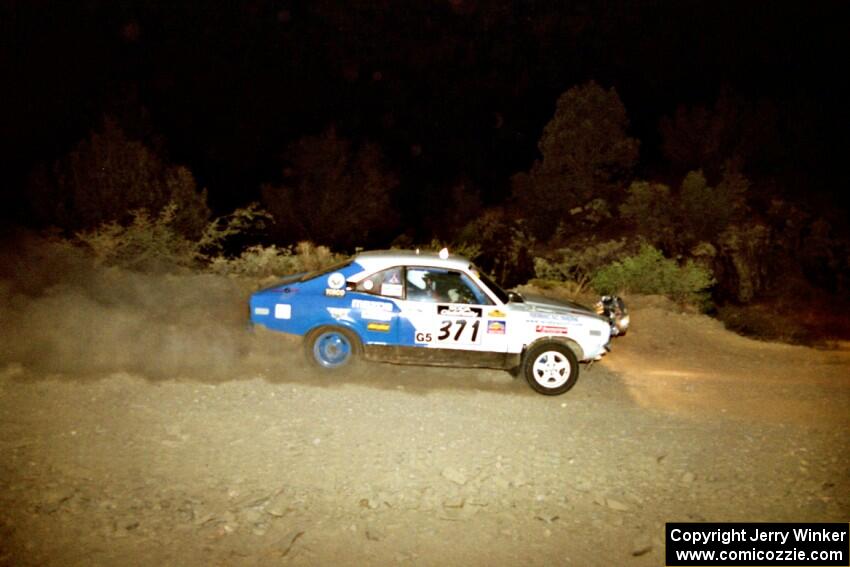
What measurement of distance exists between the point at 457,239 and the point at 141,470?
19597 millimetres

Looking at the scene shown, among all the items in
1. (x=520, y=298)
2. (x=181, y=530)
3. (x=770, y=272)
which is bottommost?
(x=181, y=530)

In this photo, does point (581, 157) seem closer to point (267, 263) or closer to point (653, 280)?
point (653, 280)

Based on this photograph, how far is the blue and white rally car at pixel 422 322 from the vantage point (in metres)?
8.07

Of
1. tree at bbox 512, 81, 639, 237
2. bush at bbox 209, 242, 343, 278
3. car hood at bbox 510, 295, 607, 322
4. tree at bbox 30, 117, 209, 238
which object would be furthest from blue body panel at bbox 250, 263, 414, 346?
tree at bbox 512, 81, 639, 237

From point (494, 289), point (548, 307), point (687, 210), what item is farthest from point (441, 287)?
point (687, 210)

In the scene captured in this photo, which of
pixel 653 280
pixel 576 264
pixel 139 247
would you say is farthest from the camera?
pixel 576 264

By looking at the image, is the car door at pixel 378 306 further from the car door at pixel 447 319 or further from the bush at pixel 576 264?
the bush at pixel 576 264

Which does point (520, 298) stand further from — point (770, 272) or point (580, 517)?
point (770, 272)

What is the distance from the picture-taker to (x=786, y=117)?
28.4 metres

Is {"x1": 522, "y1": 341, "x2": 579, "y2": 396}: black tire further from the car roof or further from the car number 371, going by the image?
the car roof

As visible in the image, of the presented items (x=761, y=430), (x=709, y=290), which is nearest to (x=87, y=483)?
(x=761, y=430)

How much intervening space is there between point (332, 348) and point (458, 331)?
4.71ft

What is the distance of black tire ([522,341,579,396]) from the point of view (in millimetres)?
8109

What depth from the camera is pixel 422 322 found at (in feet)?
26.5
